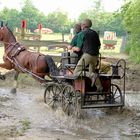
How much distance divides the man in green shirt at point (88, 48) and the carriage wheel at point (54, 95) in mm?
1014

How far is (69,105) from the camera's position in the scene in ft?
32.2

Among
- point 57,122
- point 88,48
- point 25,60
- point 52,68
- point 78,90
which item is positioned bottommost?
point 57,122

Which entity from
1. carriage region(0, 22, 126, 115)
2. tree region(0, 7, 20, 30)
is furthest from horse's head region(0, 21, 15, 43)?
tree region(0, 7, 20, 30)

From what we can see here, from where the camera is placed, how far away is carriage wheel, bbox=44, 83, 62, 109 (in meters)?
10.4

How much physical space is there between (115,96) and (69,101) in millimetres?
1772

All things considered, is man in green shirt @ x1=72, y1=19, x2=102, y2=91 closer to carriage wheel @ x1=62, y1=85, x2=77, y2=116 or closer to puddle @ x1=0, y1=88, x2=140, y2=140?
carriage wheel @ x1=62, y1=85, x2=77, y2=116

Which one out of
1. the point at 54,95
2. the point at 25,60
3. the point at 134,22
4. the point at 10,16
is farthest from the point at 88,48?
the point at 10,16

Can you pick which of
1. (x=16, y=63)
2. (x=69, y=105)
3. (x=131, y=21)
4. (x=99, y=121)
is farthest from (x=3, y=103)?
(x=131, y=21)

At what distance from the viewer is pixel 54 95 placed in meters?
10.6

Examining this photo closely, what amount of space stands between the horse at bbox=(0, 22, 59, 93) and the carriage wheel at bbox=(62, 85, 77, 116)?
936 millimetres

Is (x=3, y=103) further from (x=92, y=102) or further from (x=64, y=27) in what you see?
(x=64, y=27)

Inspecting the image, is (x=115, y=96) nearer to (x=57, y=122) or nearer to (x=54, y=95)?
(x=54, y=95)

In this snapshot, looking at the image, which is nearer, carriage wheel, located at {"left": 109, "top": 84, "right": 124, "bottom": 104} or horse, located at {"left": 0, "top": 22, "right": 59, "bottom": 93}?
carriage wheel, located at {"left": 109, "top": 84, "right": 124, "bottom": 104}

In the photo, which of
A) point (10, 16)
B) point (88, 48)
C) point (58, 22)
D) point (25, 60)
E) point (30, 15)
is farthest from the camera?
point (58, 22)
